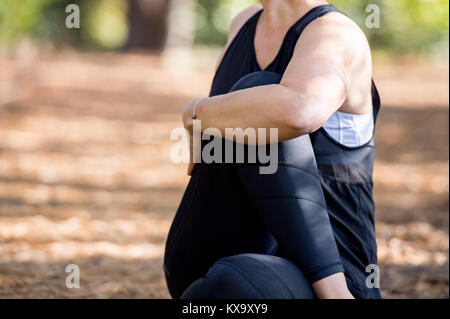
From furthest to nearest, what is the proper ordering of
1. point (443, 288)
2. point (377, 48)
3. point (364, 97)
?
point (377, 48) < point (443, 288) < point (364, 97)

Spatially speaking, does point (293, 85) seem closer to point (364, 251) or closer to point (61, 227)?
point (364, 251)

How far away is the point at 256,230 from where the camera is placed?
1.85 m

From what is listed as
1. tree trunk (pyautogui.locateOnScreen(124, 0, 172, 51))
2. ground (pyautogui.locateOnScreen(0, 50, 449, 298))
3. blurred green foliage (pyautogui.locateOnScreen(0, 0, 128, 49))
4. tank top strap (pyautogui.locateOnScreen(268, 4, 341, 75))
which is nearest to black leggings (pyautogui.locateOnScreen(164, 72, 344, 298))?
tank top strap (pyautogui.locateOnScreen(268, 4, 341, 75))

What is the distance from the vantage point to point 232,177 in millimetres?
1780

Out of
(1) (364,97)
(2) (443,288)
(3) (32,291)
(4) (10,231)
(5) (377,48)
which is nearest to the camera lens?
(1) (364,97)

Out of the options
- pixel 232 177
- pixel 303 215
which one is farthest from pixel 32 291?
pixel 303 215

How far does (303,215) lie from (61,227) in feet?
9.02

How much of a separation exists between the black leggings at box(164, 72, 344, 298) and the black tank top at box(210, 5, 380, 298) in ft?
0.53

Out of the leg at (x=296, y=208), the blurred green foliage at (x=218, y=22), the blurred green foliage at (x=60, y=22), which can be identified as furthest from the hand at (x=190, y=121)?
the blurred green foliage at (x=60, y=22)

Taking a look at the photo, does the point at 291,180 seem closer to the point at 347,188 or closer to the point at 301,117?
the point at 301,117

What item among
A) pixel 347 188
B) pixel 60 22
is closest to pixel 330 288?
pixel 347 188

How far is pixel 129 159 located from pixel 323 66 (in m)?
5.14

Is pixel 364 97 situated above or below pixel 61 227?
above

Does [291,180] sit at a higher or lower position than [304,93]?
lower
